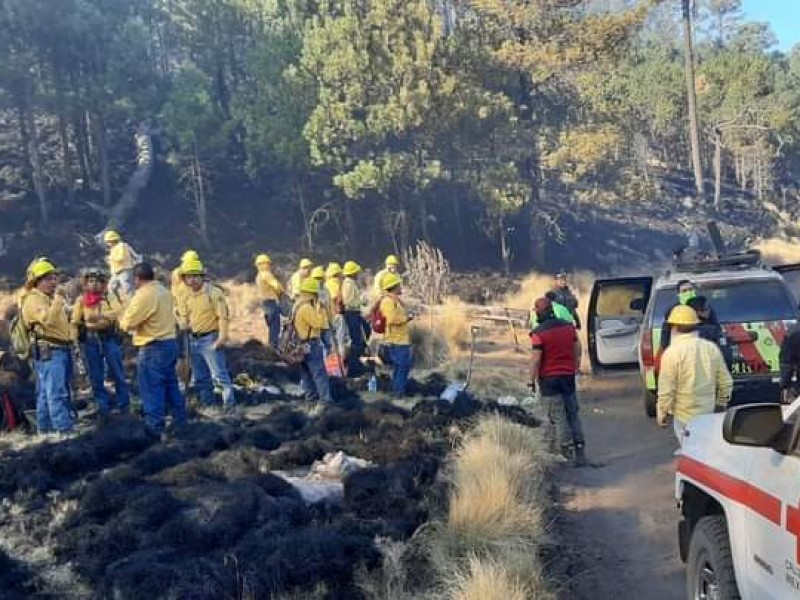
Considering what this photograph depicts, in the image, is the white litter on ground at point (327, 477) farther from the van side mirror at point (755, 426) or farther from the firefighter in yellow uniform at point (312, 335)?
the van side mirror at point (755, 426)

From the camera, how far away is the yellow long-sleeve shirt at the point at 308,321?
443 inches

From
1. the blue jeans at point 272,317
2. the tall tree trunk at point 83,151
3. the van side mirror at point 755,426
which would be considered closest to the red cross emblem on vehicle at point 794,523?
the van side mirror at point 755,426

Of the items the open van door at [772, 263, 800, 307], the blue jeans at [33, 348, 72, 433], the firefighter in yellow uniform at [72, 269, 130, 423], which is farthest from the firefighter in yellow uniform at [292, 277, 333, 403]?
the open van door at [772, 263, 800, 307]

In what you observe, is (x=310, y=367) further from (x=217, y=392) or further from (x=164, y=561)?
(x=164, y=561)

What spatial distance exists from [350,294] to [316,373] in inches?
134

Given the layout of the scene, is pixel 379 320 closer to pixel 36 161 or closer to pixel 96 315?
pixel 96 315

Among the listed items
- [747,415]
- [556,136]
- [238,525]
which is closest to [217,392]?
[238,525]

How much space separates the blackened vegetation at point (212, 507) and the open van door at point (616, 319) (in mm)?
3039

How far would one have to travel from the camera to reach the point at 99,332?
421 inches

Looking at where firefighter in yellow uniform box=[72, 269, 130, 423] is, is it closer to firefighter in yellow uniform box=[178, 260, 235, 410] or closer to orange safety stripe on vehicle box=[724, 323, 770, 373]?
firefighter in yellow uniform box=[178, 260, 235, 410]

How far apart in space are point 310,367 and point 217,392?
1.21 metres

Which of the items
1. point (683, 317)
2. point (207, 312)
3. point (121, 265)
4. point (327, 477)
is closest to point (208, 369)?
point (207, 312)

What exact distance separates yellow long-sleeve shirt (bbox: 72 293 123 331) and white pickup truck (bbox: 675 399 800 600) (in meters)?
7.34

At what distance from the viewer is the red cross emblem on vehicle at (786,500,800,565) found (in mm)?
3418
